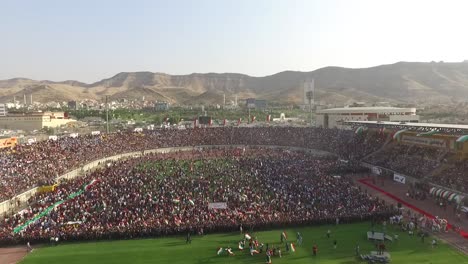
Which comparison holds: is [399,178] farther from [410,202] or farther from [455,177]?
[410,202]

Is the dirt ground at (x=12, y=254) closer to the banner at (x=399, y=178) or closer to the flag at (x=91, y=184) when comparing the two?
the flag at (x=91, y=184)

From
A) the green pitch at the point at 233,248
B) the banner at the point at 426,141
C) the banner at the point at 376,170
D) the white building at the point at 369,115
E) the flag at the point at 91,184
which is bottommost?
the green pitch at the point at 233,248

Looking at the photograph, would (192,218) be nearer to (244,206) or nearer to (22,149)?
(244,206)

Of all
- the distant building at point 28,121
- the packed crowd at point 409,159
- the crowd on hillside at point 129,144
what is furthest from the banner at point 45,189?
the distant building at point 28,121

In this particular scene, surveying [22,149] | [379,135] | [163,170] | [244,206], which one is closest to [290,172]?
[244,206]

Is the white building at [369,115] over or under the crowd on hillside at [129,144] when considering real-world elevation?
over

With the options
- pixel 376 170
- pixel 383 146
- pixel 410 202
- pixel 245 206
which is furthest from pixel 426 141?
pixel 245 206
